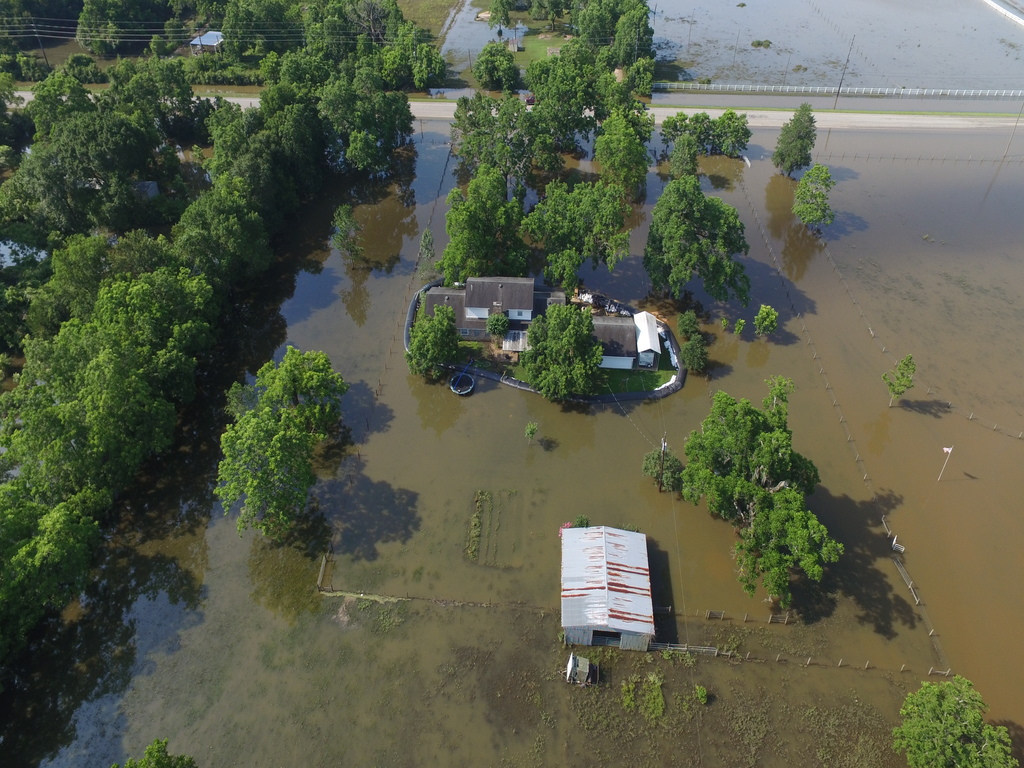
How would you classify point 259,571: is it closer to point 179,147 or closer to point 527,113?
point 527,113

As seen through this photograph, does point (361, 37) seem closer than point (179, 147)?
No

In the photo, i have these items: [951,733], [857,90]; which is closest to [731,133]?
[857,90]

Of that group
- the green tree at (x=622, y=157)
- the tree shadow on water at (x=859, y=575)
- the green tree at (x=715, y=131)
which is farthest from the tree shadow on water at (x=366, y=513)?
the green tree at (x=715, y=131)

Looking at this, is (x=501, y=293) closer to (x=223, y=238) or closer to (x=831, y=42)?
(x=223, y=238)

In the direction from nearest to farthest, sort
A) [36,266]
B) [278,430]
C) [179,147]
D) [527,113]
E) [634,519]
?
[278,430]
[634,519]
[36,266]
[527,113]
[179,147]

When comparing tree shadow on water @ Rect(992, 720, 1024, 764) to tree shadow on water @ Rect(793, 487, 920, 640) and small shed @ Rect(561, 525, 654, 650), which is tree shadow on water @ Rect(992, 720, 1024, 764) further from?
small shed @ Rect(561, 525, 654, 650)

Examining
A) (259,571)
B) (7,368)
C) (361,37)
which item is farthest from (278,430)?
(361,37)

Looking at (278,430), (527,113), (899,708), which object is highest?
(527,113)

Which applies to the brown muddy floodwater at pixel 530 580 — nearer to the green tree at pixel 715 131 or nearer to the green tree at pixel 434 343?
the green tree at pixel 434 343
